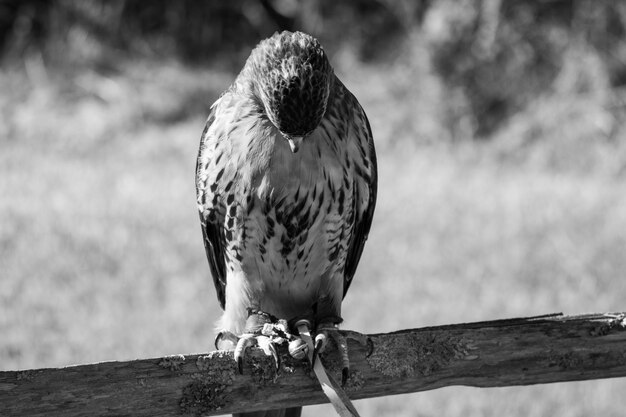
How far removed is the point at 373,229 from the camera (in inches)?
260

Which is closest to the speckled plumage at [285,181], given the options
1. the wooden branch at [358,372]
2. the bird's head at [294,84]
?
the bird's head at [294,84]

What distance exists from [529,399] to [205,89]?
571 centimetres

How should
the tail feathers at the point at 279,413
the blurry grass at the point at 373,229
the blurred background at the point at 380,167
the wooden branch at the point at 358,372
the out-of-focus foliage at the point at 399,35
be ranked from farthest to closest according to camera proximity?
the out-of-focus foliage at the point at 399,35, the blurred background at the point at 380,167, the blurry grass at the point at 373,229, the tail feathers at the point at 279,413, the wooden branch at the point at 358,372

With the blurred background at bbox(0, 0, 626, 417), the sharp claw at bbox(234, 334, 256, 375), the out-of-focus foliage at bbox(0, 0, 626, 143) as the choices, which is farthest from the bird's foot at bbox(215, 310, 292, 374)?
the out-of-focus foliage at bbox(0, 0, 626, 143)

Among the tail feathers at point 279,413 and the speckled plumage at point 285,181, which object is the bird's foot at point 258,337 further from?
the tail feathers at point 279,413

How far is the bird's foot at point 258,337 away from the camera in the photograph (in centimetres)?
249

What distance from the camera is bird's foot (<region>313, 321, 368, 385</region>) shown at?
2514 millimetres

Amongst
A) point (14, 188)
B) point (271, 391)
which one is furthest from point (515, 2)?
point (271, 391)

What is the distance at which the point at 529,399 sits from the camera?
4520mm

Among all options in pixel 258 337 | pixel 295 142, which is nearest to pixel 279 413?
pixel 258 337

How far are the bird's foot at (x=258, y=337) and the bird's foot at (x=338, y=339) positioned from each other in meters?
0.10

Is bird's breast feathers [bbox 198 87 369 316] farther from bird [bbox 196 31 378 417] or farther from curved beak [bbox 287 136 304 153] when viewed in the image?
curved beak [bbox 287 136 304 153]

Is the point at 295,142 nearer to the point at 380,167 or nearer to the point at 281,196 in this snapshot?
the point at 281,196

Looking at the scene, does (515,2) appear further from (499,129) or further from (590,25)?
(499,129)
